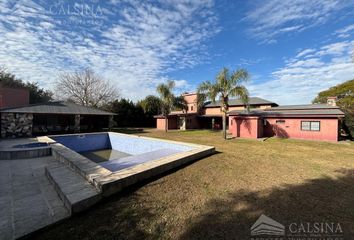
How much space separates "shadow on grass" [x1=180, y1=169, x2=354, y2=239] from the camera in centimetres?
295

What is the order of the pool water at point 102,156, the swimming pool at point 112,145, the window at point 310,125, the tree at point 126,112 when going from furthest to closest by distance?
1. the tree at point 126,112
2. the window at point 310,125
3. the swimming pool at point 112,145
4. the pool water at point 102,156

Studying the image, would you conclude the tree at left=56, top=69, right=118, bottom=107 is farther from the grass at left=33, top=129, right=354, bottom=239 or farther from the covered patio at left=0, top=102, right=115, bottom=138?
the grass at left=33, top=129, right=354, bottom=239

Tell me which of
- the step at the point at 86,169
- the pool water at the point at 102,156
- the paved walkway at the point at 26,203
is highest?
the step at the point at 86,169

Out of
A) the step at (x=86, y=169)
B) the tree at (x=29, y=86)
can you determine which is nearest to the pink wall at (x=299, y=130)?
the step at (x=86, y=169)

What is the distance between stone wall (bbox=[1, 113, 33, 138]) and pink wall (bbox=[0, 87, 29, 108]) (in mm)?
8918

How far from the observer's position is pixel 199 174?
5.91 m

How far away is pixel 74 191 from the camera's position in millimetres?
3963

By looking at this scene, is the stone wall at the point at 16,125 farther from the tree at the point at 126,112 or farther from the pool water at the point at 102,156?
the tree at the point at 126,112

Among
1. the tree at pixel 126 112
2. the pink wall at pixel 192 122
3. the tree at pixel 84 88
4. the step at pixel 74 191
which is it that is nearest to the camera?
the step at pixel 74 191

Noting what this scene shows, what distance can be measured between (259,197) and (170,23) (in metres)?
13.4

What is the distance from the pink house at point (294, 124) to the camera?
14.5m

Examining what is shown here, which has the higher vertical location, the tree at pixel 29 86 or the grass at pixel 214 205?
the tree at pixel 29 86

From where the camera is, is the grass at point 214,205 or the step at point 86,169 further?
the step at point 86,169

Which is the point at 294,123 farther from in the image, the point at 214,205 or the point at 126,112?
the point at 126,112
